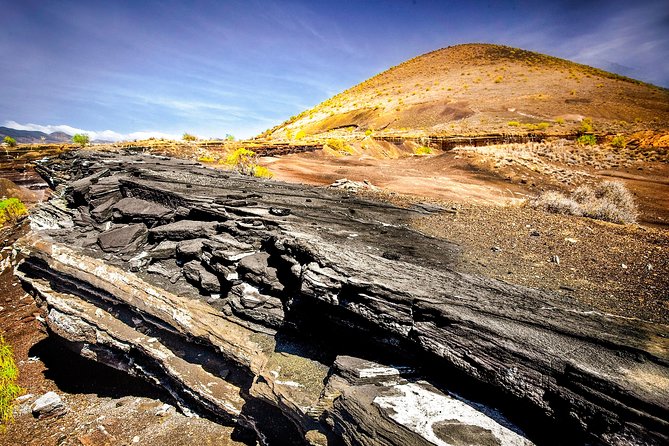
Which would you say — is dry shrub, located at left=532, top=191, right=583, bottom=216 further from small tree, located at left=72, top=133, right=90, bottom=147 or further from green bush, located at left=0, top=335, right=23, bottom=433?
small tree, located at left=72, top=133, right=90, bottom=147

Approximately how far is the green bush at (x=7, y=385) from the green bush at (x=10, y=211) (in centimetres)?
1101

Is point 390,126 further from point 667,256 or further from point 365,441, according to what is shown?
point 365,441

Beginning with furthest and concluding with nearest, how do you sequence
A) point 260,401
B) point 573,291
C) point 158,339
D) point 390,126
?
point 390,126 → point 158,339 → point 260,401 → point 573,291

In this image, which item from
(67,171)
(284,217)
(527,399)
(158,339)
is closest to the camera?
(527,399)

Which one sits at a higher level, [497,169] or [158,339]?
[497,169]

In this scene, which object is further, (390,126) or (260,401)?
(390,126)

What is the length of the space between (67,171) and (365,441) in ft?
67.4

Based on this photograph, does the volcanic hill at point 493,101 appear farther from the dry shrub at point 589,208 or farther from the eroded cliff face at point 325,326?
the eroded cliff face at point 325,326

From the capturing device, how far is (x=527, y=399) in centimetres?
260

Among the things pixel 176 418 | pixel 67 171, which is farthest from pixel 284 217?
pixel 67 171

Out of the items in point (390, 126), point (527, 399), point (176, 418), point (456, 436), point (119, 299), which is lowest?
point (176, 418)

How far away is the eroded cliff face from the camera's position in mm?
2592

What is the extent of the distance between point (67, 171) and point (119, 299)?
14966mm

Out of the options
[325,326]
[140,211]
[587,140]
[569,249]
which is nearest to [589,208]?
[569,249]
